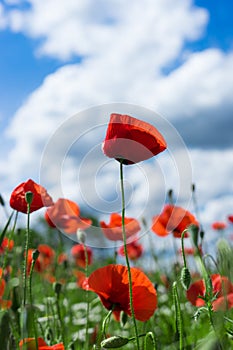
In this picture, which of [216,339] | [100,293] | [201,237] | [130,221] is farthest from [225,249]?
[130,221]

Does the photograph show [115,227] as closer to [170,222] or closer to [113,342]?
[170,222]

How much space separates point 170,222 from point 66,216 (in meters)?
0.46

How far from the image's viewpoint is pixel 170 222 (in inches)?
99.7

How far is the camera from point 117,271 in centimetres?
151

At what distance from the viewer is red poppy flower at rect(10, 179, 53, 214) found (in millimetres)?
1649

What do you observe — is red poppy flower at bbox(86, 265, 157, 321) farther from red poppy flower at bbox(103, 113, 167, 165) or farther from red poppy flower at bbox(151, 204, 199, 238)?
red poppy flower at bbox(151, 204, 199, 238)

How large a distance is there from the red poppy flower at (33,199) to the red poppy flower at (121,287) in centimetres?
27

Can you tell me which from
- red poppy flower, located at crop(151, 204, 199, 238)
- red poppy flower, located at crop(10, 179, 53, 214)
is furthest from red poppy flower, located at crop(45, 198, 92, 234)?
red poppy flower, located at crop(10, 179, 53, 214)

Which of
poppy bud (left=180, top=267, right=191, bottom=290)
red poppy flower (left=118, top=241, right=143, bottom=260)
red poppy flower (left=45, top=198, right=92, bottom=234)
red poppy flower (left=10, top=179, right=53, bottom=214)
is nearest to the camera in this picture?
poppy bud (left=180, top=267, right=191, bottom=290)

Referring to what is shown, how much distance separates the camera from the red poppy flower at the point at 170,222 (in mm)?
2400

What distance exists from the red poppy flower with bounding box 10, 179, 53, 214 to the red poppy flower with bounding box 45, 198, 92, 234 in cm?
46

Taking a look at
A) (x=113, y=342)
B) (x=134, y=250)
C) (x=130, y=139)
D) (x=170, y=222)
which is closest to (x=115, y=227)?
(x=170, y=222)

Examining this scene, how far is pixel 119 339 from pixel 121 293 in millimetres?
262

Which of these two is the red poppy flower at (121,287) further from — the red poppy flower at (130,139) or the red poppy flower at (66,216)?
the red poppy flower at (66,216)
